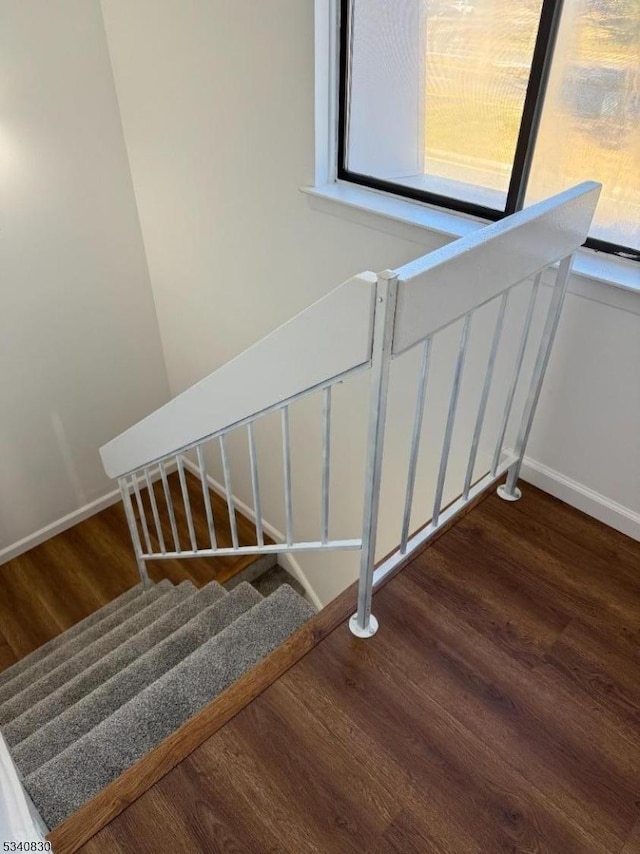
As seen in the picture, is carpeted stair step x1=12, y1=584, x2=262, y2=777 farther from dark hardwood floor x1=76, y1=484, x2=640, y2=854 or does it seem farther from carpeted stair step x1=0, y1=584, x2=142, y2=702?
carpeted stair step x1=0, y1=584, x2=142, y2=702

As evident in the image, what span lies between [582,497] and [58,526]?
3329mm

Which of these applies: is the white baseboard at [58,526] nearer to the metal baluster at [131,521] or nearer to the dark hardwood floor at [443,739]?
the metal baluster at [131,521]

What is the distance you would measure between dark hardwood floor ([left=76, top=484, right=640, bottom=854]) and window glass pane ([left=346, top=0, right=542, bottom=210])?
1.30 metres

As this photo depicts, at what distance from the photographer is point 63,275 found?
3.40 meters

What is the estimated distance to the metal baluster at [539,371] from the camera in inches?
65.6

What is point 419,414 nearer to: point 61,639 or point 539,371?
point 539,371

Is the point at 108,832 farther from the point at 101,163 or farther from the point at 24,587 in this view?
the point at 101,163

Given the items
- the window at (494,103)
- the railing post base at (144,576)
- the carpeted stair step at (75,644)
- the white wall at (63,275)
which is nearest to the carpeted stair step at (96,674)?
the carpeted stair step at (75,644)

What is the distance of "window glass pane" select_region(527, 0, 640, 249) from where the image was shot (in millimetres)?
1591

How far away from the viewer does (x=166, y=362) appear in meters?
4.09

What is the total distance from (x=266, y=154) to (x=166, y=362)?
6.14 feet

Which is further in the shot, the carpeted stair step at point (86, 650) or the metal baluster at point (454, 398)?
the carpeted stair step at point (86, 650)

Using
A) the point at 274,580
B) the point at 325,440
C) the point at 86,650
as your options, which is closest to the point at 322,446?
the point at 325,440

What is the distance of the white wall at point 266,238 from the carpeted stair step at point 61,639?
1.08 meters
